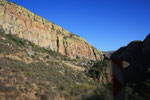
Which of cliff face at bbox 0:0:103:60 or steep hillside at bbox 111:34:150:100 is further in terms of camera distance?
cliff face at bbox 0:0:103:60

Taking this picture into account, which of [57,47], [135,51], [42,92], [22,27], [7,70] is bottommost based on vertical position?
[42,92]

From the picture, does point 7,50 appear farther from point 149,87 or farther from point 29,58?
point 149,87

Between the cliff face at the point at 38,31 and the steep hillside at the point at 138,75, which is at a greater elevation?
the cliff face at the point at 38,31

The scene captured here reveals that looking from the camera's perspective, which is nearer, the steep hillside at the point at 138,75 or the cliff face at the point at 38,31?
the steep hillside at the point at 138,75

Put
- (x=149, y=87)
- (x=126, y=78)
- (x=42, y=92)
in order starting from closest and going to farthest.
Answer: (x=149, y=87), (x=126, y=78), (x=42, y=92)

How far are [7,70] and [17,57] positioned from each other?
771cm

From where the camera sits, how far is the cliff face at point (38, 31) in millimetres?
40906

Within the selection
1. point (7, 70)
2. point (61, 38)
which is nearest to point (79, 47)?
point (61, 38)

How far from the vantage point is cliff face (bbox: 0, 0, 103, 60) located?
134 feet

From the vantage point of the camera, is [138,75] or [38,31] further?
[38,31]

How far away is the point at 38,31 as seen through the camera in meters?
49.3

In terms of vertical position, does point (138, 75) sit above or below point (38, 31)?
below

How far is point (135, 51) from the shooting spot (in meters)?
23.4

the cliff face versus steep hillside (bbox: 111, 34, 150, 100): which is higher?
the cliff face
